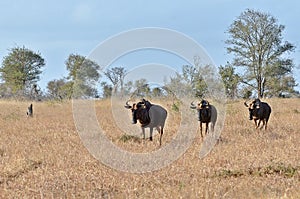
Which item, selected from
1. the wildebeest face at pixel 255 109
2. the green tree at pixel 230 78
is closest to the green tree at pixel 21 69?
the green tree at pixel 230 78

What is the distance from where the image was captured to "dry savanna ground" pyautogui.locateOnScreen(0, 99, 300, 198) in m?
5.91

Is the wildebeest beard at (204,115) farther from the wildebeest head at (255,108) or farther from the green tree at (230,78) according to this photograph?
the green tree at (230,78)

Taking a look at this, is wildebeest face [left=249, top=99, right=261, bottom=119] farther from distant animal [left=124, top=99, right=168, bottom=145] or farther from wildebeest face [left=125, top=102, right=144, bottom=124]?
wildebeest face [left=125, top=102, right=144, bottom=124]

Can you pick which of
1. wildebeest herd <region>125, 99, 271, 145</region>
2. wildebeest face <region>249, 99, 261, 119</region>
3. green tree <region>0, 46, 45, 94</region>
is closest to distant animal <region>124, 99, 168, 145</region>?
wildebeest herd <region>125, 99, 271, 145</region>

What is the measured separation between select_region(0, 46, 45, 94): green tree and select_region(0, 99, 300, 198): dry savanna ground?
38042mm

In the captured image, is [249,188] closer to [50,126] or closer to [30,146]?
[30,146]

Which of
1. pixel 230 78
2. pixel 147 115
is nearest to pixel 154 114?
pixel 147 115

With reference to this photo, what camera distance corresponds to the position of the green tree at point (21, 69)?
48.3 m

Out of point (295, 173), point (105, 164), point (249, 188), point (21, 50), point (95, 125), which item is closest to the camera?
point (249, 188)

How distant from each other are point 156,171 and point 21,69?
45.5m

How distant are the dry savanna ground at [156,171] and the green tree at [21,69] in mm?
38042

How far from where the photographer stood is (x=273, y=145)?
1026 cm

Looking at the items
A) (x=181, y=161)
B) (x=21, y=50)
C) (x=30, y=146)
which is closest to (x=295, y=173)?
(x=181, y=161)

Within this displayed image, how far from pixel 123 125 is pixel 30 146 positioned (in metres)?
3.14
